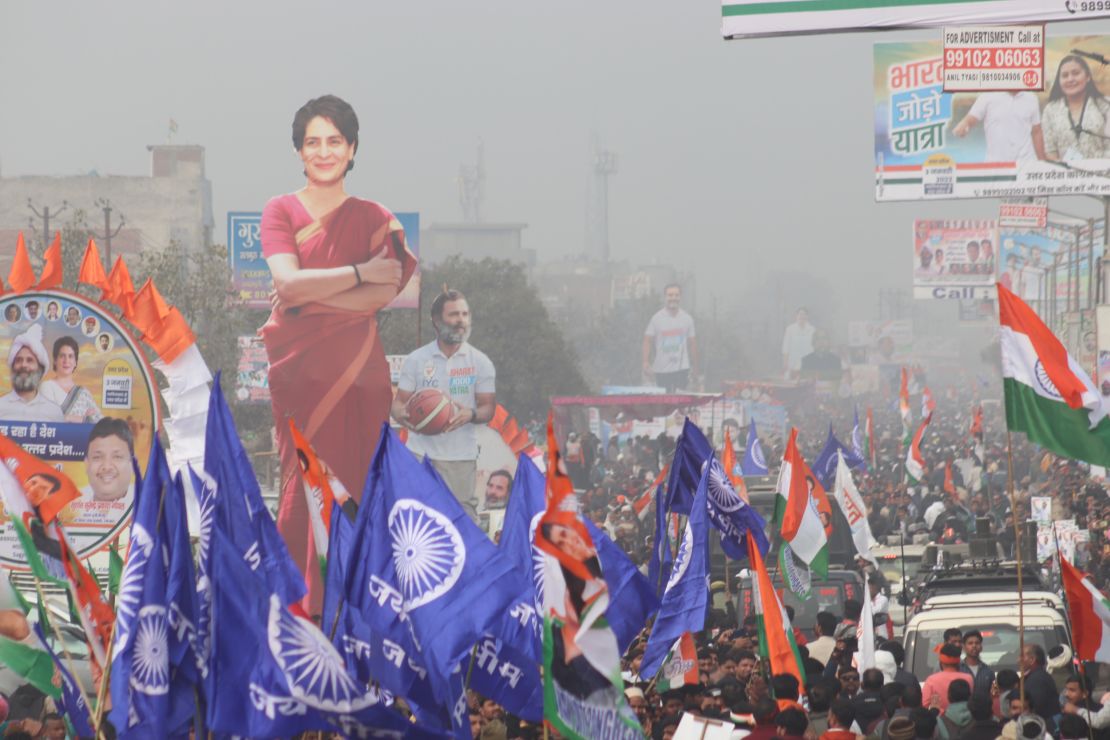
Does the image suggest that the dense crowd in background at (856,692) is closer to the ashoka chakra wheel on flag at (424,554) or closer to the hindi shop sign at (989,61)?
the ashoka chakra wheel on flag at (424,554)

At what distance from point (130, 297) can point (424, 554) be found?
10.4m

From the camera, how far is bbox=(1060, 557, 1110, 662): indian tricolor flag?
9.96m

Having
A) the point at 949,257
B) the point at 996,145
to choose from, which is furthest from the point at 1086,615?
the point at 949,257

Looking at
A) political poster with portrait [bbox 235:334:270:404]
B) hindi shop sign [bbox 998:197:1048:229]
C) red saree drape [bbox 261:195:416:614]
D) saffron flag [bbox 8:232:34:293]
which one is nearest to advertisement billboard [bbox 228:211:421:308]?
political poster with portrait [bbox 235:334:270:404]

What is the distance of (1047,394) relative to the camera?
34.9ft

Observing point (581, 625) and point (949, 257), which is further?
point (949, 257)

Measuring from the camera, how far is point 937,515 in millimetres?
29641

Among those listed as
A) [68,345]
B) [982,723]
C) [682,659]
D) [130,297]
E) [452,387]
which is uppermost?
[130,297]

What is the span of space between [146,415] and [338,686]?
11.6 meters

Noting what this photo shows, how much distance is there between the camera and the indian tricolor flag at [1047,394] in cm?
1040

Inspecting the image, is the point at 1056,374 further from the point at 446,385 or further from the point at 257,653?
the point at 446,385

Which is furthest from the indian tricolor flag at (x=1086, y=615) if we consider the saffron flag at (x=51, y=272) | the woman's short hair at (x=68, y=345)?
the woman's short hair at (x=68, y=345)

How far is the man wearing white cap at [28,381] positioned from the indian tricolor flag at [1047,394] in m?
11.4

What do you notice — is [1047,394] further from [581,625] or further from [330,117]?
[330,117]
